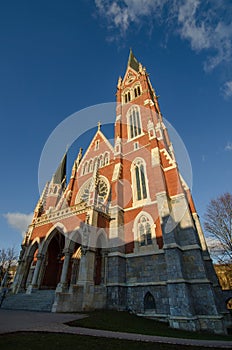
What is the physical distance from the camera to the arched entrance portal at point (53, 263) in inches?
656

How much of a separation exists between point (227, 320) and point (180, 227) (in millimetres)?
6970

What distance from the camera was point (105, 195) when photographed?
1986 cm

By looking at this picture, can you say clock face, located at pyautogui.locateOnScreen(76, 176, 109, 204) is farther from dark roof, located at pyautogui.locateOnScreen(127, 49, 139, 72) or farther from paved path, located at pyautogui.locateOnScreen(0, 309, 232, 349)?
dark roof, located at pyautogui.locateOnScreen(127, 49, 139, 72)

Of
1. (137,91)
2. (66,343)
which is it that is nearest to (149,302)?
(66,343)

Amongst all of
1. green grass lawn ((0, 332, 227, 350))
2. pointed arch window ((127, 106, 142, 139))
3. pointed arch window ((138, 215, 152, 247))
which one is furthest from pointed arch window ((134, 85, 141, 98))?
green grass lawn ((0, 332, 227, 350))

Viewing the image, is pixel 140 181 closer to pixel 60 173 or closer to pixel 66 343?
→ pixel 66 343

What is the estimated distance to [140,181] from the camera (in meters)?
18.4

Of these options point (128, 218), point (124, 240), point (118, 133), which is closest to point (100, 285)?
point (124, 240)

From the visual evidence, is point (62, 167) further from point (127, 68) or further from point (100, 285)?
point (100, 285)

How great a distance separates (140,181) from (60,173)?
64.8ft

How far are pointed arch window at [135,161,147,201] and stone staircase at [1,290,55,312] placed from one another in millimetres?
9966

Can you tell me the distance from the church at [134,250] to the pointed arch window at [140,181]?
0.09 metres

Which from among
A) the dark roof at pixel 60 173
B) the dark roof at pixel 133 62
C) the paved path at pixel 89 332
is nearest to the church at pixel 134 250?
the paved path at pixel 89 332

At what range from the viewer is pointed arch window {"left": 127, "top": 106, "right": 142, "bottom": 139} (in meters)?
23.6
